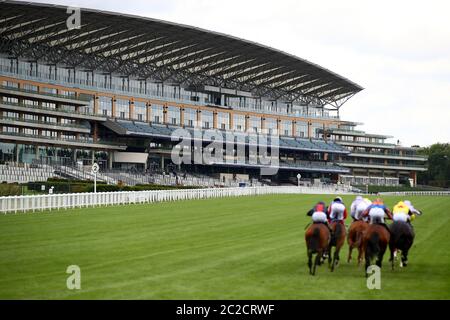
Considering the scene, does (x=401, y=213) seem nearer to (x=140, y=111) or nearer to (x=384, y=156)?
(x=140, y=111)

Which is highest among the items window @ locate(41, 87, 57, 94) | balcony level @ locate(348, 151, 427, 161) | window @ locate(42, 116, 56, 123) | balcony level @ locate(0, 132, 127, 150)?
window @ locate(41, 87, 57, 94)

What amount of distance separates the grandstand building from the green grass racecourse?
47166 millimetres

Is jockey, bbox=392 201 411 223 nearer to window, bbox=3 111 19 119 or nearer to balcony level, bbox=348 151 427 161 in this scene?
window, bbox=3 111 19 119

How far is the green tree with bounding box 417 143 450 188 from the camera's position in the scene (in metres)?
131

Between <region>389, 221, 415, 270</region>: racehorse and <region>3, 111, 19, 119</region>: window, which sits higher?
<region>3, 111, 19, 119</region>: window

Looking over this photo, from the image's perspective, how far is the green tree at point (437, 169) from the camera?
131125 millimetres

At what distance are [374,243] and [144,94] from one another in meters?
80.6

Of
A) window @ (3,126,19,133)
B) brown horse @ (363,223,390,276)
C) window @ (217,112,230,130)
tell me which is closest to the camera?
brown horse @ (363,223,390,276)

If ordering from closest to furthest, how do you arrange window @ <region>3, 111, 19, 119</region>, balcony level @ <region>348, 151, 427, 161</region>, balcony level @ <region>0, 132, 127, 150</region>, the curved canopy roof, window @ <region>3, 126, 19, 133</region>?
Answer: 1. the curved canopy roof
2. balcony level @ <region>0, 132, 127, 150</region>
3. window @ <region>3, 126, 19, 133</region>
4. window @ <region>3, 111, 19, 119</region>
5. balcony level @ <region>348, 151, 427, 161</region>

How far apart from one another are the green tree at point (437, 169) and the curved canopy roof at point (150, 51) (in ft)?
107

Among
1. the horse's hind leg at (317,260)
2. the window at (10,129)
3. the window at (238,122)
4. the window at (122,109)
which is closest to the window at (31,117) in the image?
→ the window at (10,129)

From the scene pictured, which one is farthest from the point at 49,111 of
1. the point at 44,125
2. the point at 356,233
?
the point at 356,233

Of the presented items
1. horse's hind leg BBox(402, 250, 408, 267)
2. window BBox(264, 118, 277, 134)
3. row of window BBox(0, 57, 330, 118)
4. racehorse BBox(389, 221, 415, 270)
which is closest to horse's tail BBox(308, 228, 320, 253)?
racehorse BBox(389, 221, 415, 270)

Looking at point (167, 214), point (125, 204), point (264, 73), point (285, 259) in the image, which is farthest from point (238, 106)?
point (285, 259)
